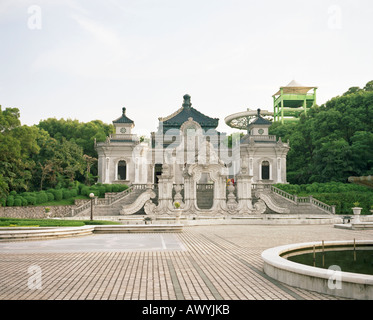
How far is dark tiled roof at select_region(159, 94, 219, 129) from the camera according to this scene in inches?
2250

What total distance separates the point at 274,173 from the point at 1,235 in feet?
138

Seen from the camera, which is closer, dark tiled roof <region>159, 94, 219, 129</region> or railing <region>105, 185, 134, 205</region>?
railing <region>105, 185, 134, 205</region>

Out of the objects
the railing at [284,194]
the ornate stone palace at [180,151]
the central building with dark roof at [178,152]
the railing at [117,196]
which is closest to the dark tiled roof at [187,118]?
the ornate stone palace at [180,151]

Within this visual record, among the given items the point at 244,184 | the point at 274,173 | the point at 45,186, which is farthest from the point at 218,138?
the point at 45,186

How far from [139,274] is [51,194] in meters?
31.9

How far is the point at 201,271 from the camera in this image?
384 inches

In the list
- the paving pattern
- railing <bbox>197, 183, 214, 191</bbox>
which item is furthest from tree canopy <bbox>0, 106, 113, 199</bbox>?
the paving pattern

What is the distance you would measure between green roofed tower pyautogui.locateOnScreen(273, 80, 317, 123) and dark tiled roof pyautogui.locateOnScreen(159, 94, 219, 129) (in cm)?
4110

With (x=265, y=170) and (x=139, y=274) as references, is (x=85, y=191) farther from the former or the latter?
(x=139, y=274)

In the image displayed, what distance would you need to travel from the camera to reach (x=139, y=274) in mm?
9391

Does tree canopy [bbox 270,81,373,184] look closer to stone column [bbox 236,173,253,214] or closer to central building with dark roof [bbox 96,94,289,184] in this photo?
central building with dark roof [bbox 96,94,289,184]

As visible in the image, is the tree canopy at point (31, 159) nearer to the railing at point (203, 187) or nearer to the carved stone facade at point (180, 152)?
the carved stone facade at point (180, 152)

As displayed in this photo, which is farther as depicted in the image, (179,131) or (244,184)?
(179,131)
